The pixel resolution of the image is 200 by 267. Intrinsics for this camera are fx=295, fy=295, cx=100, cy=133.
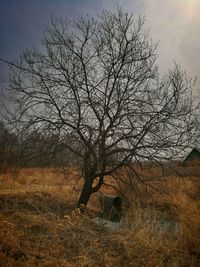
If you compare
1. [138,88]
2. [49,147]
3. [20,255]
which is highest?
[138,88]

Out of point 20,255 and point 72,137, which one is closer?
point 20,255

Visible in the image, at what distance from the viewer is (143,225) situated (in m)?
7.09

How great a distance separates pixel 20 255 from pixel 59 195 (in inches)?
352

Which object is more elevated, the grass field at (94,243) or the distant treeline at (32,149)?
the distant treeline at (32,149)

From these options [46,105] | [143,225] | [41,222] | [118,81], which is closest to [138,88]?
[118,81]

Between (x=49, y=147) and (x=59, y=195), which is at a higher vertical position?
(x=49, y=147)

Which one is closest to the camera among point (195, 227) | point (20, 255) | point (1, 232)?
point (20, 255)

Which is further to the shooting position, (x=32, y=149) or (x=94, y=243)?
(x=32, y=149)

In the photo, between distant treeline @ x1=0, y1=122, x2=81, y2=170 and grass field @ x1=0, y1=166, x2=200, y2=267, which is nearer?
grass field @ x1=0, y1=166, x2=200, y2=267

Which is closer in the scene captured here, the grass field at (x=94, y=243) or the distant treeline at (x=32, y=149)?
the grass field at (x=94, y=243)

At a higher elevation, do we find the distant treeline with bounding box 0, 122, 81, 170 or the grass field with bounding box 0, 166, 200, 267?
the distant treeline with bounding box 0, 122, 81, 170

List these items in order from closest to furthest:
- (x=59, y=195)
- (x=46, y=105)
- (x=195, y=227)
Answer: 1. (x=195, y=227)
2. (x=46, y=105)
3. (x=59, y=195)

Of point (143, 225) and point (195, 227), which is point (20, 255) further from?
point (195, 227)

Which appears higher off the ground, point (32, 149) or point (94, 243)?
point (32, 149)
